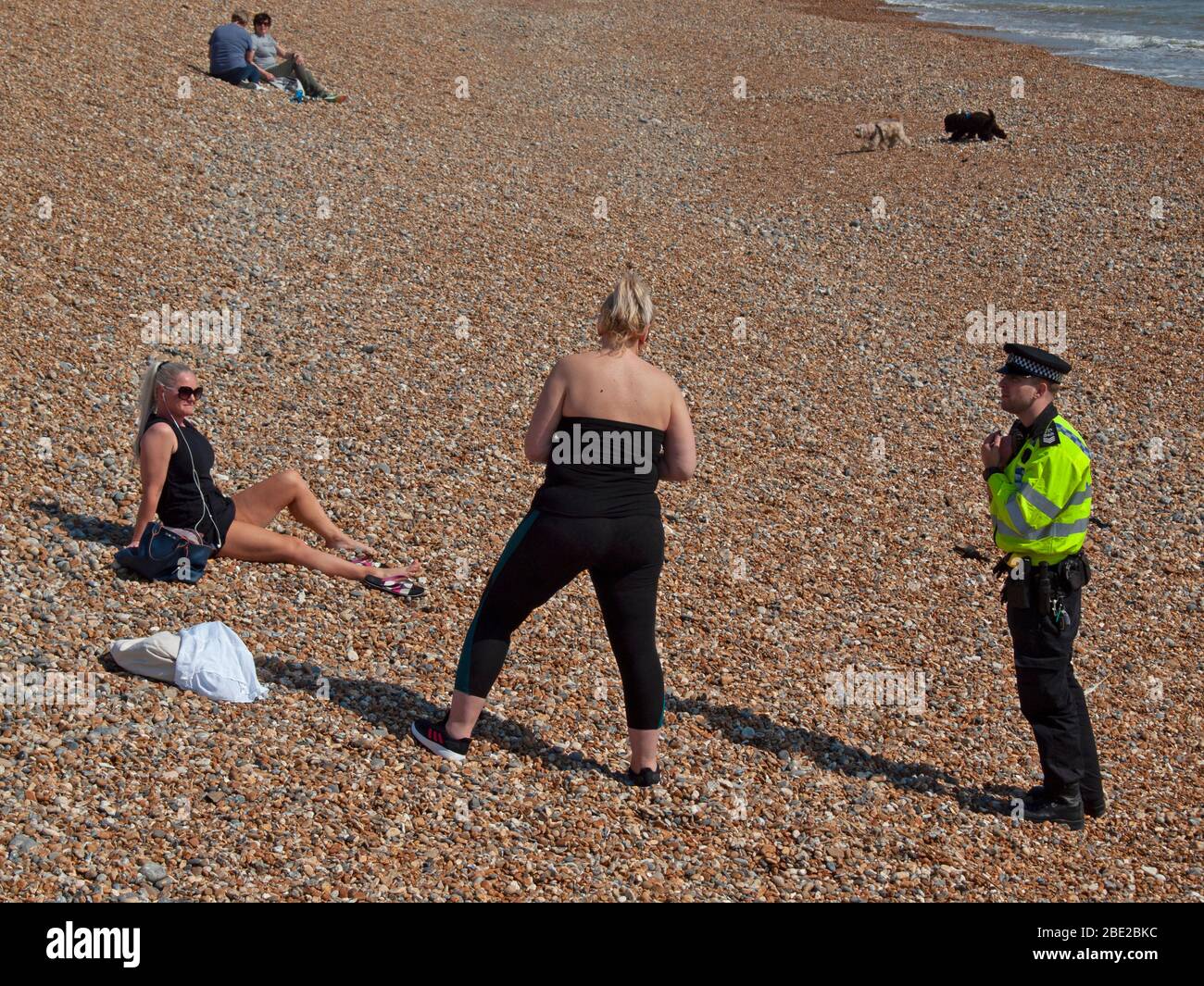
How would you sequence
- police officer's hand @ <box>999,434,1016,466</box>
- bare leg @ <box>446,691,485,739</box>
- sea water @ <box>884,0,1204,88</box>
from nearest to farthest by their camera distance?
bare leg @ <box>446,691,485,739</box> < police officer's hand @ <box>999,434,1016,466</box> < sea water @ <box>884,0,1204,88</box>

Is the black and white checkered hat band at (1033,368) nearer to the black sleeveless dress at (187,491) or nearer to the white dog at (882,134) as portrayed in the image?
the black sleeveless dress at (187,491)

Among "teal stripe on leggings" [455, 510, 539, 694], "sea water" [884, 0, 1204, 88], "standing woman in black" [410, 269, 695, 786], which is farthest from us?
"sea water" [884, 0, 1204, 88]

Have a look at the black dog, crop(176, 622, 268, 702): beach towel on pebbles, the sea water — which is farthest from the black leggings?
the sea water

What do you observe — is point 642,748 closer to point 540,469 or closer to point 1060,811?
point 1060,811

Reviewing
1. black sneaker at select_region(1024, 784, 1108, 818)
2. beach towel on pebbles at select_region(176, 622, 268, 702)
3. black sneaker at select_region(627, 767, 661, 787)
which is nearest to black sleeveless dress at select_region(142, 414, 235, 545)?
beach towel on pebbles at select_region(176, 622, 268, 702)

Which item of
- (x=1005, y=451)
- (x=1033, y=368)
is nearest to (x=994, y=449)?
(x=1005, y=451)

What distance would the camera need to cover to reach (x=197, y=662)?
5.53 meters

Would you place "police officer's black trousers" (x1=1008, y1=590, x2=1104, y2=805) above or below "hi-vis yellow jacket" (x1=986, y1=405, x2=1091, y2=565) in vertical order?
below

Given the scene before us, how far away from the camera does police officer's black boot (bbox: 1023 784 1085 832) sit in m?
5.57

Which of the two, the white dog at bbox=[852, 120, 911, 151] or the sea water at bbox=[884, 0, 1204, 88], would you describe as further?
the sea water at bbox=[884, 0, 1204, 88]

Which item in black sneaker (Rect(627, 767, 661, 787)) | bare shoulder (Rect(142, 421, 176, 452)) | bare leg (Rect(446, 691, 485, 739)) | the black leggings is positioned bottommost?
black sneaker (Rect(627, 767, 661, 787))

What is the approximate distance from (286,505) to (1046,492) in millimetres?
4077

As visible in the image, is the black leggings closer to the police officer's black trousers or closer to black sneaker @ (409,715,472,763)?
black sneaker @ (409,715,472,763)
